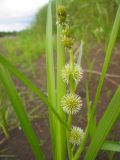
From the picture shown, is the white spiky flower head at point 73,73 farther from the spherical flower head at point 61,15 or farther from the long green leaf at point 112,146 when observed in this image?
the long green leaf at point 112,146

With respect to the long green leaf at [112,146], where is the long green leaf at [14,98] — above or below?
above

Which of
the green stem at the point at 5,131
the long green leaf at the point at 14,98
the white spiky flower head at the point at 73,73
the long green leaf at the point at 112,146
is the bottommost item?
the green stem at the point at 5,131

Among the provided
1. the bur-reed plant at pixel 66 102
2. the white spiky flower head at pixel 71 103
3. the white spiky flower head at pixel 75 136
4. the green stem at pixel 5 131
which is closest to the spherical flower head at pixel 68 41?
the bur-reed plant at pixel 66 102

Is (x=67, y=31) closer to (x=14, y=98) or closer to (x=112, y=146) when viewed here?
(x=14, y=98)

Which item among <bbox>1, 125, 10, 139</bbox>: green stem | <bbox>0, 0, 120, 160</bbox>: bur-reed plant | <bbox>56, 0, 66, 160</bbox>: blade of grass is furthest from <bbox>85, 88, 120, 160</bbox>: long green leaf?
<bbox>1, 125, 10, 139</bbox>: green stem

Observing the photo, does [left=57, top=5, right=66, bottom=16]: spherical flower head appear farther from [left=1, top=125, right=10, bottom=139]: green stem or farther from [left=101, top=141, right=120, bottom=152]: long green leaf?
[left=1, top=125, right=10, bottom=139]: green stem

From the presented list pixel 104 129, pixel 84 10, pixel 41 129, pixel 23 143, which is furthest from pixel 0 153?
pixel 84 10

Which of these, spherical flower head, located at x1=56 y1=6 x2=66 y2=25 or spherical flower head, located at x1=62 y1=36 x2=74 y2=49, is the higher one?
spherical flower head, located at x1=56 y1=6 x2=66 y2=25

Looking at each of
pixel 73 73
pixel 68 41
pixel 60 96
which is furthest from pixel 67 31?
pixel 60 96

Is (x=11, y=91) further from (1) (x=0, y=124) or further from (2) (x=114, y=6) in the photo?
(2) (x=114, y=6)
